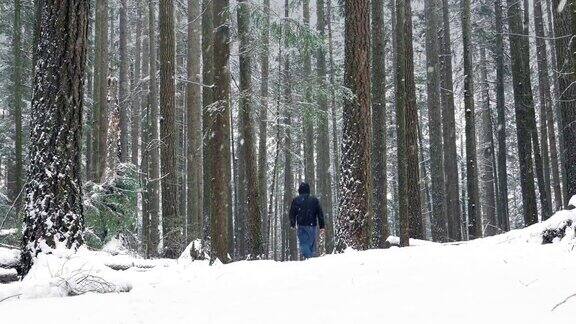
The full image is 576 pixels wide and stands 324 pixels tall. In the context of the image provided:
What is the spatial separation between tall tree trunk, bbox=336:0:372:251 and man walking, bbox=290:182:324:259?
3.61 feet

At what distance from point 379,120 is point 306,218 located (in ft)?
18.5

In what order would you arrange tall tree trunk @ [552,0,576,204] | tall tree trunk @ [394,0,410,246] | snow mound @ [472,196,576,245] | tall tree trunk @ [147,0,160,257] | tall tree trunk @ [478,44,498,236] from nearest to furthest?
snow mound @ [472,196,576,245] < tall tree trunk @ [552,0,576,204] < tall tree trunk @ [394,0,410,246] < tall tree trunk @ [147,0,160,257] < tall tree trunk @ [478,44,498,236]

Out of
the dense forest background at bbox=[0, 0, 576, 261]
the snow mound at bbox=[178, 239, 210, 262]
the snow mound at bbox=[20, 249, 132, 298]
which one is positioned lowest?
the snow mound at bbox=[178, 239, 210, 262]

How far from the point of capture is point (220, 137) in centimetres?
927

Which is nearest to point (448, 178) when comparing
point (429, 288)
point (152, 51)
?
point (152, 51)

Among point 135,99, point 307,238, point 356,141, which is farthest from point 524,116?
point 135,99

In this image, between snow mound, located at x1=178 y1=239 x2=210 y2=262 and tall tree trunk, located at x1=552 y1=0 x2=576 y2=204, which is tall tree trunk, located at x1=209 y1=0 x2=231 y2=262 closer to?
snow mound, located at x1=178 y1=239 x2=210 y2=262

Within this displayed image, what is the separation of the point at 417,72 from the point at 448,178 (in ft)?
36.8

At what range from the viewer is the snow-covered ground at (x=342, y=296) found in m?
3.49

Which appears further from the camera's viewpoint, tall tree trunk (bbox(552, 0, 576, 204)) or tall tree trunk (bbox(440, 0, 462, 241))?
tall tree trunk (bbox(440, 0, 462, 241))

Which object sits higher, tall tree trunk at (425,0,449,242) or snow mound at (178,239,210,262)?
tall tree trunk at (425,0,449,242)

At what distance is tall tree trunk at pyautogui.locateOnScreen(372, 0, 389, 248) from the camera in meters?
14.5

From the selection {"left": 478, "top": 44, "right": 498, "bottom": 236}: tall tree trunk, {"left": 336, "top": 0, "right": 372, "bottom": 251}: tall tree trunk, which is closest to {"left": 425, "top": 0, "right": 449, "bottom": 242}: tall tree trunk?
{"left": 478, "top": 44, "right": 498, "bottom": 236}: tall tree trunk

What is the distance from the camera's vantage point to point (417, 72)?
30.4 m
